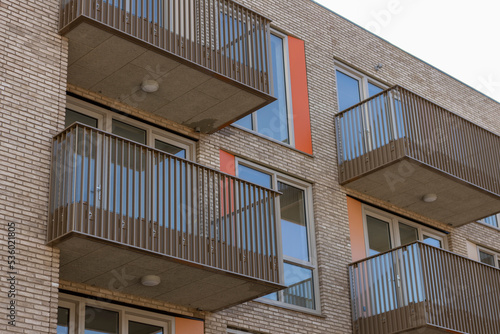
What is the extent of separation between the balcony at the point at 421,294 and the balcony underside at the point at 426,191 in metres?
1.95

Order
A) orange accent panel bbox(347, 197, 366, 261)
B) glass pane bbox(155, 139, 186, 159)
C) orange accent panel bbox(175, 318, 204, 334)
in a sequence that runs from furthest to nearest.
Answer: orange accent panel bbox(347, 197, 366, 261) → glass pane bbox(155, 139, 186, 159) → orange accent panel bbox(175, 318, 204, 334)

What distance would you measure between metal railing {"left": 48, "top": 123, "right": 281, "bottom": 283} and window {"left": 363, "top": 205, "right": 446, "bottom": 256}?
452 cm

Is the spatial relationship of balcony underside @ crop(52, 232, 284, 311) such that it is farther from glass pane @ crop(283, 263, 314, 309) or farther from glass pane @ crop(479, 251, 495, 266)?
glass pane @ crop(479, 251, 495, 266)

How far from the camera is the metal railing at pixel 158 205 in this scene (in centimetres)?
1182

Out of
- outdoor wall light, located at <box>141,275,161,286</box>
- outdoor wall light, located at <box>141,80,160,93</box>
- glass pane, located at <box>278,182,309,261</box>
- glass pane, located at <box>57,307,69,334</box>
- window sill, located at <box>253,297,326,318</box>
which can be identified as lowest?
glass pane, located at <box>57,307,69,334</box>

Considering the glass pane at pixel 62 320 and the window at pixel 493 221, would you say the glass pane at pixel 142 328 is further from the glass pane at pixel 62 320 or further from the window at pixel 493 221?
the window at pixel 493 221

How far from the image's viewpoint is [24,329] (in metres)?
10.9

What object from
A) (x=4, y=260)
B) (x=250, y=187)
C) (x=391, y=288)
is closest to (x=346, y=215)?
(x=391, y=288)

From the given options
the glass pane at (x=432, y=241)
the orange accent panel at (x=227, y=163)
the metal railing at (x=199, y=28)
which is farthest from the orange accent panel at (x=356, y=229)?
the metal railing at (x=199, y=28)

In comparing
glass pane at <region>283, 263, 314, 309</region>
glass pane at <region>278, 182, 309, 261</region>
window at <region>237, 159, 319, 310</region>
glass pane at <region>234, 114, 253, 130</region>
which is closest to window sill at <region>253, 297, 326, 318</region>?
window at <region>237, 159, 319, 310</region>

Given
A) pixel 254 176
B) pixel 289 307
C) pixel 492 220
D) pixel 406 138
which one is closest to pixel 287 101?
pixel 254 176

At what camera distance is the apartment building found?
1208cm

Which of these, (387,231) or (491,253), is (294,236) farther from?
(491,253)

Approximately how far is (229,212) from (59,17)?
162 inches
